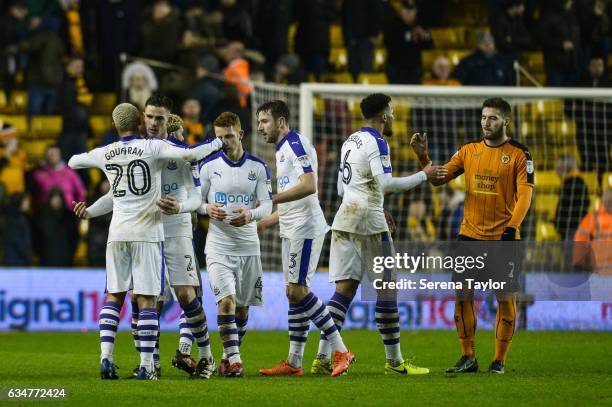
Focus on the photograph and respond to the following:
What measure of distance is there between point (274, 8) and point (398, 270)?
11.3 m

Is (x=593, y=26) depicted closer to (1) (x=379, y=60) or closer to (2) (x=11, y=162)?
(1) (x=379, y=60)

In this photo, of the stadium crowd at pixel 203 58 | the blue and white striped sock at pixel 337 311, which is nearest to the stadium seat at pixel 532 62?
the stadium crowd at pixel 203 58

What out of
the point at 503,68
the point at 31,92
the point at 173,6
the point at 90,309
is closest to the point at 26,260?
the point at 90,309

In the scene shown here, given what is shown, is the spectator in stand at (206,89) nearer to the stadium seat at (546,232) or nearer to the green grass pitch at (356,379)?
the stadium seat at (546,232)

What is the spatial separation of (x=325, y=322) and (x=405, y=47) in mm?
11423

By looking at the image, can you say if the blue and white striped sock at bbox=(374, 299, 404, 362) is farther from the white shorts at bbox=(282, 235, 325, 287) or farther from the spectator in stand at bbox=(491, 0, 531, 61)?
the spectator in stand at bbox=(491, 0, 531, 61)

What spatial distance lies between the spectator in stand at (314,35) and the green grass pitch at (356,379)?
7.51 metres

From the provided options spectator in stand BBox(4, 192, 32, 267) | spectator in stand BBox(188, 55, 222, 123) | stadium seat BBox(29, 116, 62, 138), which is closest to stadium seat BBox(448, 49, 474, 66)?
spectator in stand BBox(188, 55, 222, 123)

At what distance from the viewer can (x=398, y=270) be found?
38.1 feet

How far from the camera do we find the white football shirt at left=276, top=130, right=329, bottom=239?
36.7 feet

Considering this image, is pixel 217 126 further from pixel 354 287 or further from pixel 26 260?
pixel 26 260

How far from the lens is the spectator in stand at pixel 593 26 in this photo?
21625mm

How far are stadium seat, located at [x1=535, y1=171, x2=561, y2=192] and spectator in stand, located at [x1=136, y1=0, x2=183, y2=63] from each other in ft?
20.6

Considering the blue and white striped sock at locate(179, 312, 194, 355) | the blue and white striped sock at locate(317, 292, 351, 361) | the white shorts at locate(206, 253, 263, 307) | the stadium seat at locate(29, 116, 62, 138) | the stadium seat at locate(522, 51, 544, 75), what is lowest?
the blue and white striped sock at locate(179, 312, 194, 355)
